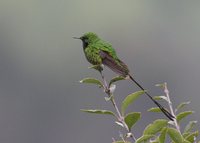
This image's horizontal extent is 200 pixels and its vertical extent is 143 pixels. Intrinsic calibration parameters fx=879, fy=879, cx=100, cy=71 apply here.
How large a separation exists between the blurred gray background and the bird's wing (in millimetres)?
45147

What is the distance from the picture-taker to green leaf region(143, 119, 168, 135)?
3471 mm

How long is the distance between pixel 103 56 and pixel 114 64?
0.16m

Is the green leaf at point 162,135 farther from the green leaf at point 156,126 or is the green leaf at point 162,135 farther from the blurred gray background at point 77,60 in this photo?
the blurred gray background at point 77,60

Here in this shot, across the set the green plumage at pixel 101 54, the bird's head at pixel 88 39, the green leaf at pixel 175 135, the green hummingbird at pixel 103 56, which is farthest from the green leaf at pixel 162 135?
the bird's head at pixel 88 39

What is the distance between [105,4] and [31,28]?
43.9 feet

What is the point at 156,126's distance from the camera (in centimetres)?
348

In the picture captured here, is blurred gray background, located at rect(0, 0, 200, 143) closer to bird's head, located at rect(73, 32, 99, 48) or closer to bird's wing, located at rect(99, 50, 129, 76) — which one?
bird's head, located at rect(73, 32, 99, 48)

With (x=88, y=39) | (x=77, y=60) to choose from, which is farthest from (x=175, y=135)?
(x=77, y=60)

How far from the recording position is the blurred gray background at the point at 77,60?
67188mm

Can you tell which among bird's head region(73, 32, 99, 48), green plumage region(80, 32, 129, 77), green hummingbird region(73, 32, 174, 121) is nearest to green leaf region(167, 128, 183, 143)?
green hummingbird region(73, 32, 174, 121)

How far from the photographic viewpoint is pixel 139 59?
81.1m

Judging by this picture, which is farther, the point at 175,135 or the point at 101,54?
the point at 101,54

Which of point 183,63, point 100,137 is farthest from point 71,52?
point 100,137

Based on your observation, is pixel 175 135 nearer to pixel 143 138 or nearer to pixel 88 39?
pixel 143 138
